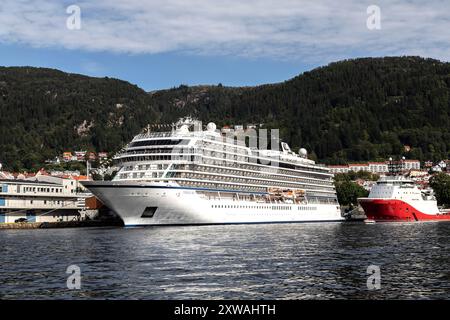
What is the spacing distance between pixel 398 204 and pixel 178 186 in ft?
162

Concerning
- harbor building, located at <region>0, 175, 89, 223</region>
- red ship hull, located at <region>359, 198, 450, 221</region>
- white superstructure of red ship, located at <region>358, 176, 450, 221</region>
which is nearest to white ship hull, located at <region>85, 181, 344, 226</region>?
harbor building, located at <region>0, 175, 89, 223</region>

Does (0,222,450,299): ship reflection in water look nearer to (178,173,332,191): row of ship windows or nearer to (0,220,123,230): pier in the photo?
(178,173,332,191): row of ship windows

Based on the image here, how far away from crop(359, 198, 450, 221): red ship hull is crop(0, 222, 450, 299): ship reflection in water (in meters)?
61.2

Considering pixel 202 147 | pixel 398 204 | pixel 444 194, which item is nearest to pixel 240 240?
pixel 202 147

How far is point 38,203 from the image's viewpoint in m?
110

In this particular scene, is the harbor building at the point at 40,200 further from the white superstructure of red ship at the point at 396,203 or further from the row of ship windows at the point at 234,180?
the white superstructure of red ship at the point at 396,203

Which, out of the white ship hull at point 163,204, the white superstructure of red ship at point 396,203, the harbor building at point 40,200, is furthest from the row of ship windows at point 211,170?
the harbor building at point 40,200

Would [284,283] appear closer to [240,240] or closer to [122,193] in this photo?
[240,240]

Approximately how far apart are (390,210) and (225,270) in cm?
8448

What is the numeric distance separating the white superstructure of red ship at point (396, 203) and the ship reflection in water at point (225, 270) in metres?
61.4

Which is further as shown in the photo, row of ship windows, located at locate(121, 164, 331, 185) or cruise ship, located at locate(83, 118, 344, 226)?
row of ship windows, located at locate(121, 164, 331, 185)

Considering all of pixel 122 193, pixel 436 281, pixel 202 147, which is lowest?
pixel 436 281

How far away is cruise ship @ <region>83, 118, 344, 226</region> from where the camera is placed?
76875 millimetres

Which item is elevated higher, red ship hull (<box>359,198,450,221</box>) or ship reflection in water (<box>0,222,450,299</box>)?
red ship hull (<box>359,198,450,221</box>)
